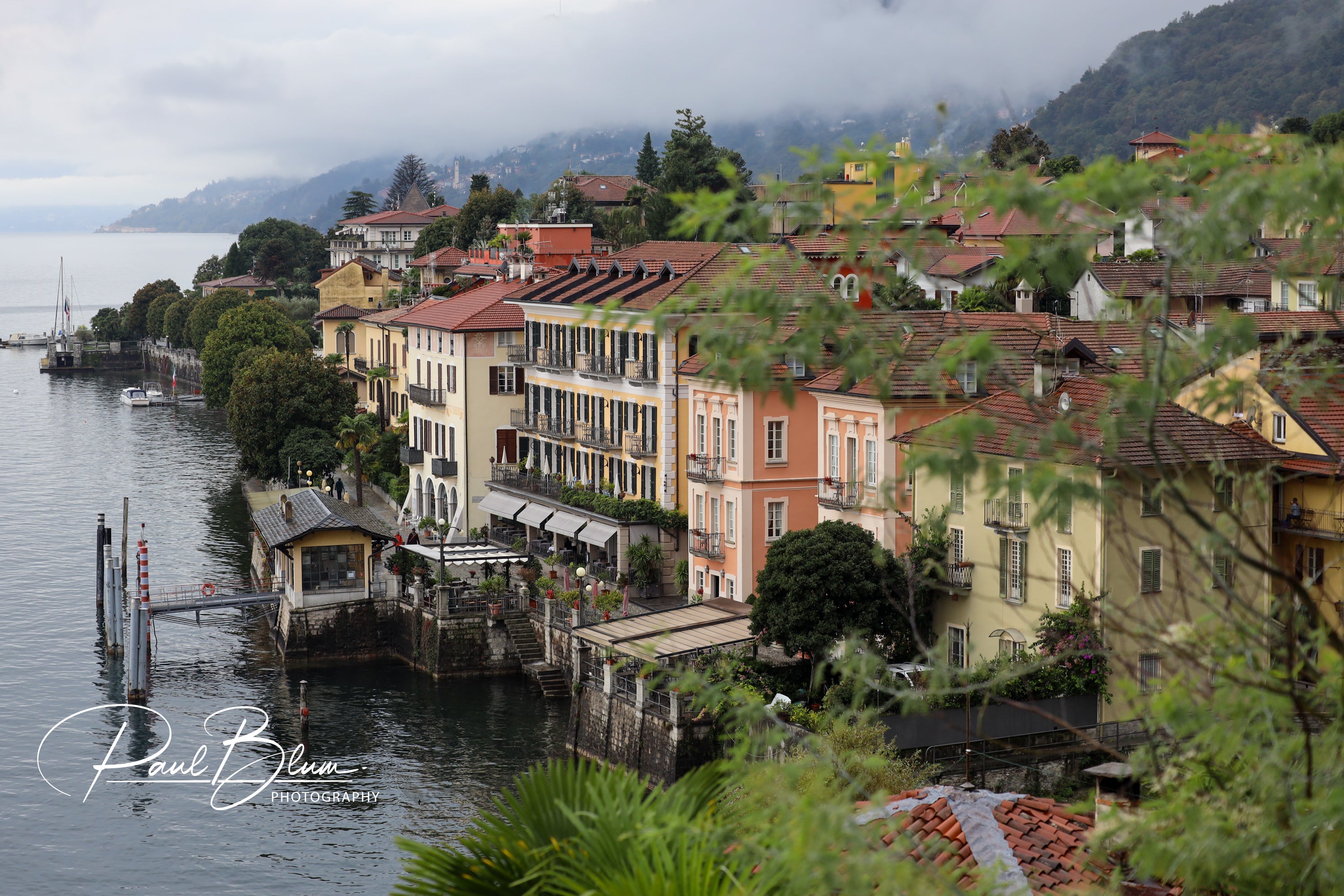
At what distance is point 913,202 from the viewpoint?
412 inches

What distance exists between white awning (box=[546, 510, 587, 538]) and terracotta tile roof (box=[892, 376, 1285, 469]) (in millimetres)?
18686

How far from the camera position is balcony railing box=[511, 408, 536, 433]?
66.9 m

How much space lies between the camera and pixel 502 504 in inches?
2549

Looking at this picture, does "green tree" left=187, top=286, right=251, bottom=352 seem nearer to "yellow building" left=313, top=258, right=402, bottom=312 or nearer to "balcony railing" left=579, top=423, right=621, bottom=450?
"yellow building" left=313, top=258, right=402, bottom=312

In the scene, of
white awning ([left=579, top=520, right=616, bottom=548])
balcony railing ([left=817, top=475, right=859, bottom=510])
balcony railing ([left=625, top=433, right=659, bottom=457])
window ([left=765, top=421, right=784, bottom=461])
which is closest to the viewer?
balcony railing ([left=817, top=475, right=859, bottom=510])

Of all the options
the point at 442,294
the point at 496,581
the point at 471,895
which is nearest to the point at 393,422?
the point at 442,294

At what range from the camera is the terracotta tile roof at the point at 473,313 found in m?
68.8

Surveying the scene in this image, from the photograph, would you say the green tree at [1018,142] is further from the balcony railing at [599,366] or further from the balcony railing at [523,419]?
the balcony railing at [523,419]

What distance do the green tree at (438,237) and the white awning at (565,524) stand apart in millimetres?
80904

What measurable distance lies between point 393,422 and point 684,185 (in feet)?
115

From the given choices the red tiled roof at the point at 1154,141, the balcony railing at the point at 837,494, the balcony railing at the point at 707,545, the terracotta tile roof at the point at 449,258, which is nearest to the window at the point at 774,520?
the balcony railing at the point at 707,545

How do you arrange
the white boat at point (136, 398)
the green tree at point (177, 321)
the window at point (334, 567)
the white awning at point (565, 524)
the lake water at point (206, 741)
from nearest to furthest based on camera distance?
1. the lake water at point (206, 741)
2. the window at point (334, 567)
3. the white awning at point (565, 524)
4. the white boat at point (136, 398)
5. the green tree at point (177, 321)

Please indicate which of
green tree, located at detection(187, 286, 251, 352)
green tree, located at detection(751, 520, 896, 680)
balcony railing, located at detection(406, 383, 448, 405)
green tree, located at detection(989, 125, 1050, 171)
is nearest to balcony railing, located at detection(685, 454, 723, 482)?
green tree, located at detection(751, 520, 896, 680)

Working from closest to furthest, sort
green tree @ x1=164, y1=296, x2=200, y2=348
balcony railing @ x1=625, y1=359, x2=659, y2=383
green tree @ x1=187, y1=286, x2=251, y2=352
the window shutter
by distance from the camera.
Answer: the window shutter → balcony railing @ x1=625, y1=359, x2=659, y2=383 → green tree @ x1=187, y1=286, x2=251, y2=352 → green tree @ x1=164, y1=296, x2=200, y2=348
